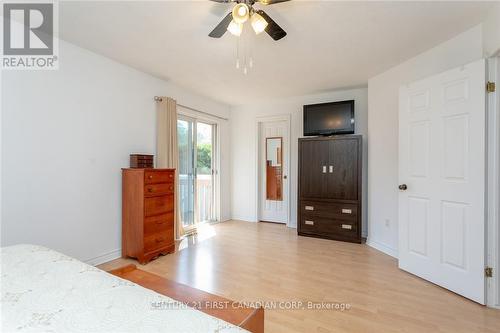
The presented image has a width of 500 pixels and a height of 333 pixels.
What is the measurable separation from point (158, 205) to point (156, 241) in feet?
1.47

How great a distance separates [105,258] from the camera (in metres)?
2.91

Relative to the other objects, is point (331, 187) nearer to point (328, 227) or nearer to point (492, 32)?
point (328, 227)

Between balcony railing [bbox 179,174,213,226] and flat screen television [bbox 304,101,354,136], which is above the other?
flat screen television [bbox 304,101,354,136]

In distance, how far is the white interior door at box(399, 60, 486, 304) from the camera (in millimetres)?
2086

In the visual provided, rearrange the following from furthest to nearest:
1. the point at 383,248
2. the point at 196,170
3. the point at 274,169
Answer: the point at 274,169 → the point at 196,170 → the point at 383,248

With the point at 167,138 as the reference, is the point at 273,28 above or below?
above

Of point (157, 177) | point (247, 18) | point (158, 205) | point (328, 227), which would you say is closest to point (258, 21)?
point (247, 18)

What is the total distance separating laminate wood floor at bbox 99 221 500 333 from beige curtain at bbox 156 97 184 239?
109cm

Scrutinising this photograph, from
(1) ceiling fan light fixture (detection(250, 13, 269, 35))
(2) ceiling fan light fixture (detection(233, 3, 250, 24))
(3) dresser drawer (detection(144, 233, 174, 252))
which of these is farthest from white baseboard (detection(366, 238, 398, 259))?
(2) ceiling fan light fixture (detection(233, 3, 250, 24))

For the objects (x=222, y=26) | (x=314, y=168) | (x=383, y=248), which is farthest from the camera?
(x=314, y=168)

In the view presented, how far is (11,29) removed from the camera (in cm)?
219

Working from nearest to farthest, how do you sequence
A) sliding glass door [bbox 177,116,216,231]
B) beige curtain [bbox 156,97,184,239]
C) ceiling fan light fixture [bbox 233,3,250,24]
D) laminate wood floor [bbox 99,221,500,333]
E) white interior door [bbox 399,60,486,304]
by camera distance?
ceiling fan light fixture [bbox 233,3,250,24] < laminate wood floor [bbox 99,221,500,333] < white interior door [bbox 399,60,486,304] < beige curtain [bbox 156,97,184,239] < sliding glass door [bbox 177,116,216,231]

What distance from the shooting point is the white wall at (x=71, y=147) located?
221 cm

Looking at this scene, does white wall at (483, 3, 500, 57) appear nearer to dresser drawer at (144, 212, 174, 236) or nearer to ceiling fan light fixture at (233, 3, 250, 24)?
ceiling fan light fixture at (233, 3, 250, 24)
